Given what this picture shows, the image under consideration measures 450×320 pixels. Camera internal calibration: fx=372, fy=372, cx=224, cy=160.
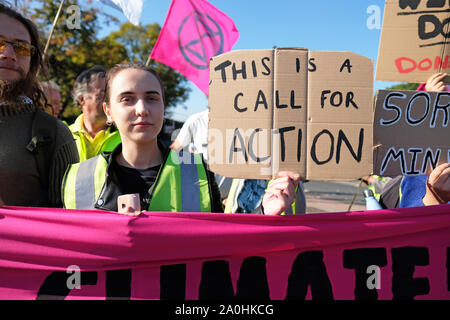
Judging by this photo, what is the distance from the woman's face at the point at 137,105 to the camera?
1.70 metres

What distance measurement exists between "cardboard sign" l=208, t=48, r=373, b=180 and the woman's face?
0.29 m

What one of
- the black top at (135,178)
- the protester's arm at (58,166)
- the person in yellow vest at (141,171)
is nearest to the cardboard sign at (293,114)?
the person in yellow vest at (141,171)

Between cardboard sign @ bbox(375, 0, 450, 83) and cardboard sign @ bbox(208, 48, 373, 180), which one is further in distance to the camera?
cardboard sign @ bbox(375, 0, 450, 83)

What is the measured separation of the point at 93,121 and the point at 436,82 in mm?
2550

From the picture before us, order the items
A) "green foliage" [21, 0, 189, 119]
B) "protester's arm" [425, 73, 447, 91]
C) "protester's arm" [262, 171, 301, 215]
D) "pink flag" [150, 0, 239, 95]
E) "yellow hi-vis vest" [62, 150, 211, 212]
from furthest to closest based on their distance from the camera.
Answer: "green foliage" [21, 0, 189, 119], "pink flag" [150, 0, 239, 95], "protester's arm" [425, 73, 447, 91], "yellow hi-vis vest" [62, 150, 211, 212], "protester's arm" [262, 171, 301, 215]

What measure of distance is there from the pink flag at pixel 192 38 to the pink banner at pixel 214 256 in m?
2.26

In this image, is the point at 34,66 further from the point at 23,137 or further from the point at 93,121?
the point at 93,121

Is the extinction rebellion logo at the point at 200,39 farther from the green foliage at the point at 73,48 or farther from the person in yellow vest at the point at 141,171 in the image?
the green foliage at the point at 73,48

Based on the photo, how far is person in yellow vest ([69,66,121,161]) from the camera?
3131 millimetres

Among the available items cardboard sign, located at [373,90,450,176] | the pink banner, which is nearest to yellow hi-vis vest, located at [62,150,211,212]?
the pink banner

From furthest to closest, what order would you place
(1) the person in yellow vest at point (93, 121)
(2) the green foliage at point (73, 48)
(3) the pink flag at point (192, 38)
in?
(2) the green foliage at point (73, 48) → (3) the pink flag at point (192, 38) → (1) the person in yellow vest at point (93, 121)

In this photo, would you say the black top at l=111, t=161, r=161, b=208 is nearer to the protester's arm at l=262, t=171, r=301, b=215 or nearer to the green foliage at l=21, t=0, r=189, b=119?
the protester's arm at l=262, t=171, r=301, b=215

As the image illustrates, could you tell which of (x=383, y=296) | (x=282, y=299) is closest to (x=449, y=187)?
(x=383, y=296)
